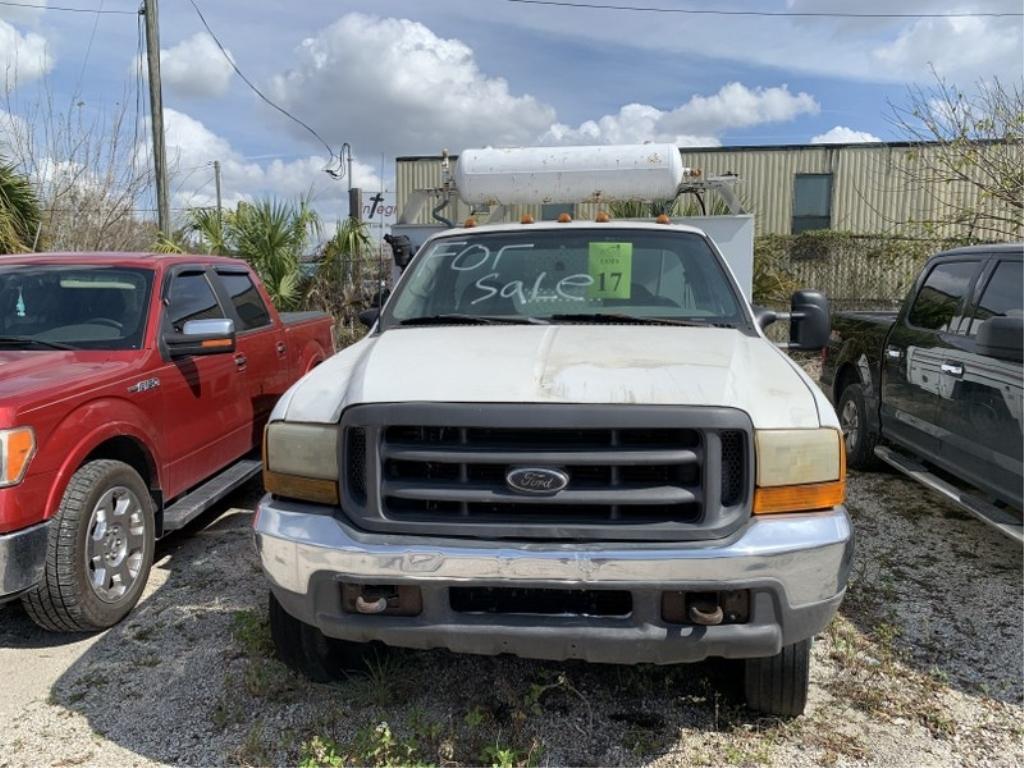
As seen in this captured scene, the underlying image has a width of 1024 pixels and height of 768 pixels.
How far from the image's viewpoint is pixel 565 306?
3666 mm

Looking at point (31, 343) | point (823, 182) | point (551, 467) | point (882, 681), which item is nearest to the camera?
point (551, 467)

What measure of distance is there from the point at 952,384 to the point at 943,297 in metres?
0.85

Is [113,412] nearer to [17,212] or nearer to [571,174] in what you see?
[571,174]

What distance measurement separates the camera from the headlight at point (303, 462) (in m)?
2.54

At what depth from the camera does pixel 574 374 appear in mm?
2564

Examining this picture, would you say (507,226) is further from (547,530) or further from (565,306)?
(547,530)

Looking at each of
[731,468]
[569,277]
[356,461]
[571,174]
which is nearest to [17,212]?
[571,174]

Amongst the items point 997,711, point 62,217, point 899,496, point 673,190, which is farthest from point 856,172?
point 997,711

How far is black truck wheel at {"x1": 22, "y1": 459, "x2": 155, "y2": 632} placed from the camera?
3.26 metres

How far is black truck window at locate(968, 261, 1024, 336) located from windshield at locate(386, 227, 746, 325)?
1.77 m

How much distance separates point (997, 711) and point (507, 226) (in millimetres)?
3147

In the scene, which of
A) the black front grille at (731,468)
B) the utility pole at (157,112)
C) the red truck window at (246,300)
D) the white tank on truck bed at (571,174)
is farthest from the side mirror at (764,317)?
the utility pole at (157,112)

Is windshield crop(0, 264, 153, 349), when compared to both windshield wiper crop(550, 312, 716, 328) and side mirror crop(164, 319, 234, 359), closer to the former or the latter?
side mirror crop(164, 319, 234, 359)

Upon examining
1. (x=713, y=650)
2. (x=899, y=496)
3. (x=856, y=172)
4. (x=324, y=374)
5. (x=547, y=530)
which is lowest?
(x=899, y=496)
